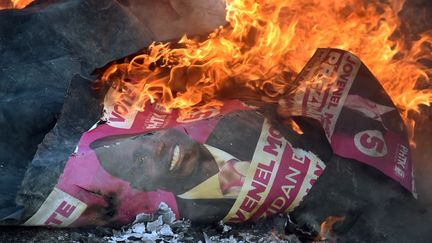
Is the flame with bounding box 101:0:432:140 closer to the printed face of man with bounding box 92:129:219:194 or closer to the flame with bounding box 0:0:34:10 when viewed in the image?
the printed face of man with bounding box 92:129:219:194

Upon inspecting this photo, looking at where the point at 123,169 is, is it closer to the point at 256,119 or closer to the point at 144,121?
the point at 144,121

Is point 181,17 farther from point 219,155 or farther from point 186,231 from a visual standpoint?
point 186,231

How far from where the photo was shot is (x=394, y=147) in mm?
2992

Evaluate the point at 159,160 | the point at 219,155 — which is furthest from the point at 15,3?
the point at 219,155

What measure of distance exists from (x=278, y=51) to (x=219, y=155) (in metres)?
1.07

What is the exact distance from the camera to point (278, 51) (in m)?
3.50

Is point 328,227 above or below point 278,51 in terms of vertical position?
below

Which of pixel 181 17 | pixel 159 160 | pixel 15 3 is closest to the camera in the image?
pixel 159 160

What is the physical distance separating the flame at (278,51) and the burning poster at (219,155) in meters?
0.30

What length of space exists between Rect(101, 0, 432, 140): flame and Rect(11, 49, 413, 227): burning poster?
30 centimetres

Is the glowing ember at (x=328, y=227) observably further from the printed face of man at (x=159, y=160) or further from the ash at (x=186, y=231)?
the printed face of man at (x=159, y=160)

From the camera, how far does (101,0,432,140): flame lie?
3.31 metres

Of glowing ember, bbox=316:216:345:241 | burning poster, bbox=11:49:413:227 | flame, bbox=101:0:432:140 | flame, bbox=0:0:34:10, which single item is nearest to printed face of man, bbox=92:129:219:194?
burning poster, bbox=11:49:413:227

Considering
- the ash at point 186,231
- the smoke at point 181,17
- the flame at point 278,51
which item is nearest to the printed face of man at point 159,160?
the ash at point 186,231
